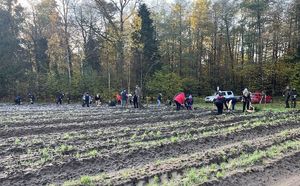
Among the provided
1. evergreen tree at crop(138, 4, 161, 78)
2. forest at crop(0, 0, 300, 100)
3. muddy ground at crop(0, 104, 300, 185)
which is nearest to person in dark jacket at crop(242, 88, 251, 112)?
muddy ground at crop(0, 104, 300, 185)

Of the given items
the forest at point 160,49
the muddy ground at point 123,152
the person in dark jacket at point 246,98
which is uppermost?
the forest at point 160,49

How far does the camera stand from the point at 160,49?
48.2 m

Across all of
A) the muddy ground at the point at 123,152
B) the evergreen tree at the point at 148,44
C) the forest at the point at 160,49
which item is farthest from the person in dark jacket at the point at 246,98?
the evergreen tree at the point at 148,44

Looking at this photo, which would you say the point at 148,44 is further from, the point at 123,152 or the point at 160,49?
the point at 123,152

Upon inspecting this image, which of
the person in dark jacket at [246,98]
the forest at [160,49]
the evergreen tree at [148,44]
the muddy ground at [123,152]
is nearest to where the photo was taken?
the muddy ground at [123,152]

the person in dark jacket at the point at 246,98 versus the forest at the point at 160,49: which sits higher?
the forest at the point at 160,49

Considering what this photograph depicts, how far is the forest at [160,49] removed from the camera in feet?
133

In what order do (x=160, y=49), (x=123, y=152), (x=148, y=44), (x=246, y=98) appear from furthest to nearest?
(x=160, y=49), (x=148, y=44), (x=246, y=98), (x=123, y=152)

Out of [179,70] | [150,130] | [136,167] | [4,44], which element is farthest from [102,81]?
[136,167]

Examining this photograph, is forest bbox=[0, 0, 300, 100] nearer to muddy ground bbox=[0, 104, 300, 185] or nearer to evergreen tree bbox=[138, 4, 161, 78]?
evergreen tree bbox=[138, 4, 161, 78]

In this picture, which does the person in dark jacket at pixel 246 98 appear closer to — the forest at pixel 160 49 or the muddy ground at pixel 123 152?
the muddy ground at pixel 123 152

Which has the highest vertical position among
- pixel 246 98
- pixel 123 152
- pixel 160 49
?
pixel 160 49

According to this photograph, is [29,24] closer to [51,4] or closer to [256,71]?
[51,4]

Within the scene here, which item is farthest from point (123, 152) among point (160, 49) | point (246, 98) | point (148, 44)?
point (160, 49)
